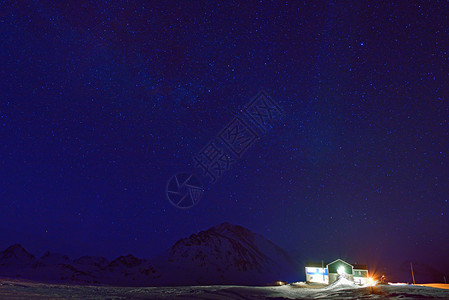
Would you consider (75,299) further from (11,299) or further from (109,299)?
(11,299)

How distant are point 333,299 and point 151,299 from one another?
52.7ft

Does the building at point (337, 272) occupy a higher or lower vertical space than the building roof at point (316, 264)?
lower

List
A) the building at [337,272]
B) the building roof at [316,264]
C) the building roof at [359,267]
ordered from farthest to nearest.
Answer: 1. the building roof at [316,264]
2. the building roof at [359,267]
3. the building at [337,272]

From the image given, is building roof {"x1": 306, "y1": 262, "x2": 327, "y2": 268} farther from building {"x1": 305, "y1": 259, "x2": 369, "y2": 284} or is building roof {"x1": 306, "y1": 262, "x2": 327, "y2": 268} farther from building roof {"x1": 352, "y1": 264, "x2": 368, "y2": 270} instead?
building roof {"x1": 352, "y1": 264, "x2": 368, "y2": 270}

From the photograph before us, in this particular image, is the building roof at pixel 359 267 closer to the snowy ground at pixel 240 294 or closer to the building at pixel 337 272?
the building at pixel 337 272

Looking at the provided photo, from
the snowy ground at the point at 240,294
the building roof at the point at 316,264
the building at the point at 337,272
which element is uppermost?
the building roof at the point at 316,264

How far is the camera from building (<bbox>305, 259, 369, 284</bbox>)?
1869 inches

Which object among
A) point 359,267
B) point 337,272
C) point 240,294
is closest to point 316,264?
point 337,272

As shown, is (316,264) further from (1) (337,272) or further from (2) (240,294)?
(2) (240,294)

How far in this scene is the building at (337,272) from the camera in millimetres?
47469

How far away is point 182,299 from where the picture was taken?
27.7m

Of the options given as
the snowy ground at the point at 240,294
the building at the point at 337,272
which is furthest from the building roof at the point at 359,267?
the snowy ground at the point at 240,294

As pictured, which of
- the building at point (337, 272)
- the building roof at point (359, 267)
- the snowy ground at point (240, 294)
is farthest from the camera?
the building roof at point (359, 267)

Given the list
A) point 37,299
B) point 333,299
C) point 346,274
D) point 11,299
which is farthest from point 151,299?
point 346,274
